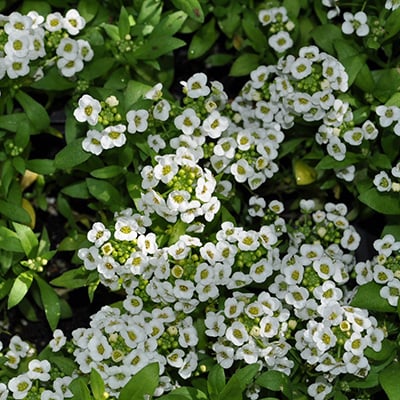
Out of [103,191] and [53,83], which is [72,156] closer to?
[103,191]

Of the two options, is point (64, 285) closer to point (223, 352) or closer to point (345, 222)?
point (223, 352)

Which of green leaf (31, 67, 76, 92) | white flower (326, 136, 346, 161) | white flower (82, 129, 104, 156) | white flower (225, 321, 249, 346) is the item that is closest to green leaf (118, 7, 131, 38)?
green leaf (31, 67, 76, 92)

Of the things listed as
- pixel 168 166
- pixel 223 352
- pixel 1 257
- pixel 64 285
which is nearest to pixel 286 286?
pixel 223 352

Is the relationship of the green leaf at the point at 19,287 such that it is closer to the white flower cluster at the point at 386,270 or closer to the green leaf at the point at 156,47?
the green leaf at the point at 156,47

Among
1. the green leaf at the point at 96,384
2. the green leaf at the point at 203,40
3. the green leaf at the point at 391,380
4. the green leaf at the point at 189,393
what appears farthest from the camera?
the green leaf at the point at 203,40

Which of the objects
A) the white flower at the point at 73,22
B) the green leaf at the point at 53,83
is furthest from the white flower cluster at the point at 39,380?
the white flower at the point at 73,22

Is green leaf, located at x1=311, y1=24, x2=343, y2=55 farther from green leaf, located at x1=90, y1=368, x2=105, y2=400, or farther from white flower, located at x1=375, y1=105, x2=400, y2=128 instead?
green leaf, located at x1=90, y1=368, x2=105, y2=400
